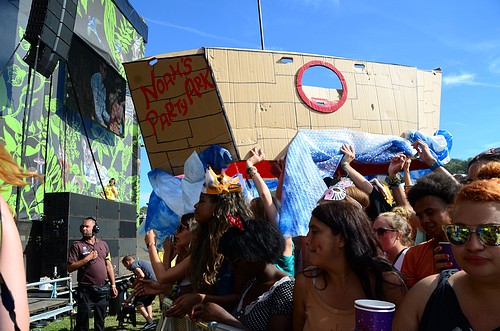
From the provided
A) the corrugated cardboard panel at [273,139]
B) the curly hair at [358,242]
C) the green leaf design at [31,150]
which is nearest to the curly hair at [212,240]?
the corrugated cardboard panel at [273,139]

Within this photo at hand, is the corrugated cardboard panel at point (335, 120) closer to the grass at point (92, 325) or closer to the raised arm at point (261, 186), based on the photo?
the raised arm at point (261, 186)

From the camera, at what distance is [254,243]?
2.15m

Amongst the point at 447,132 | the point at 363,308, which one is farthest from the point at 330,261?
the point at 447,132

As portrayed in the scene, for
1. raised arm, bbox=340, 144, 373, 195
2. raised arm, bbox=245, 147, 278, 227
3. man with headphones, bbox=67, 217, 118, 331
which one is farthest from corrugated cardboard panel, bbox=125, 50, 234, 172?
man with headphones, bbox=67, 217, 118, 331

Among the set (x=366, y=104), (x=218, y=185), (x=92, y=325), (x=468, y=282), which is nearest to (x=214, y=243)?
(x=218, y=185)

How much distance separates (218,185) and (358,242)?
112cm

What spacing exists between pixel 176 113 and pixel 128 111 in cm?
1616

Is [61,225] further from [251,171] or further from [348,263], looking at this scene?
[348,263]

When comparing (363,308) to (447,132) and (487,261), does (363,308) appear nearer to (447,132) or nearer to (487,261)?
(487,261)

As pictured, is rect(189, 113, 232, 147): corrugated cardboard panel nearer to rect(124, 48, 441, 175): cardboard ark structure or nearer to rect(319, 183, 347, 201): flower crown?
rect(124, 48, 441, 175): cardboard ark structure

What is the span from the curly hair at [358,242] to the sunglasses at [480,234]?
0.52m

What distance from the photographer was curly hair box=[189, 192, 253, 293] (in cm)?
244

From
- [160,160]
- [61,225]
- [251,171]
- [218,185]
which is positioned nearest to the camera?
[218,185]

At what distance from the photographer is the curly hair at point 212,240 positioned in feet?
8.00
